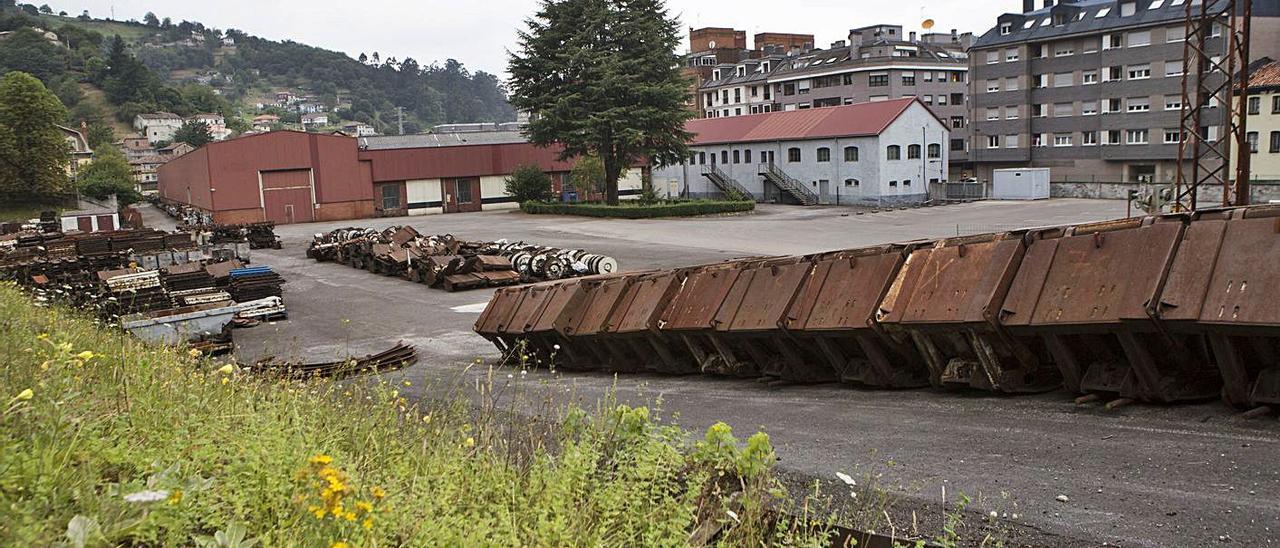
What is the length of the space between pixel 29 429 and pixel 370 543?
6.33ft

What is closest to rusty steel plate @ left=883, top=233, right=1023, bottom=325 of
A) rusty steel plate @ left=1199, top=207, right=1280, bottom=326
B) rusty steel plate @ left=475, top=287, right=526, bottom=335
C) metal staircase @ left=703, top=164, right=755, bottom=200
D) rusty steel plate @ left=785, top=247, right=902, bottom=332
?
rusty steel plate @ left=785, top=247, right=902, bottom=332

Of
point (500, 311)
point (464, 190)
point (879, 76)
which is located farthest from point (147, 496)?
point (879, 76)

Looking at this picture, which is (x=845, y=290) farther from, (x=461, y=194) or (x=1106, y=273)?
(x=461, y=194)

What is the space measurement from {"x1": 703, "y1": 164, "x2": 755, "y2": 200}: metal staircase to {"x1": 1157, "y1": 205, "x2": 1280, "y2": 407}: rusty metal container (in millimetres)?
54040

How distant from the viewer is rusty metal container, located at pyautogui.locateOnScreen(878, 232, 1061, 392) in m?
9.22

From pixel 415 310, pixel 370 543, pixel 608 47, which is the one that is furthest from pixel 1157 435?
pixel 608 47

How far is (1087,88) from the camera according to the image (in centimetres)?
6375

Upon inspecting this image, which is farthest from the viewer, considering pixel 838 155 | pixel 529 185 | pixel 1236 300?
pixel 529 185

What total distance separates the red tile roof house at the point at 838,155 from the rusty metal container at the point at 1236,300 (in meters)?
49.0

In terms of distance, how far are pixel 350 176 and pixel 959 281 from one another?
5427cm

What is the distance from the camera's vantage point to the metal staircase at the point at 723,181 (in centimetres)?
6416

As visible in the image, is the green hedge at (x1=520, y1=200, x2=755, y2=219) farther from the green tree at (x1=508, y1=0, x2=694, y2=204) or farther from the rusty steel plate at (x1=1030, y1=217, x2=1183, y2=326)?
the rusty steel plate at (x1=1030, y1=217, x2=1183, y2=326)

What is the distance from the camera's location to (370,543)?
12.7ft

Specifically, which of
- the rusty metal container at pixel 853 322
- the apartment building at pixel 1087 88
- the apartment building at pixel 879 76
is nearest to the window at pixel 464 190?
the apartment building at pixel 879 76
